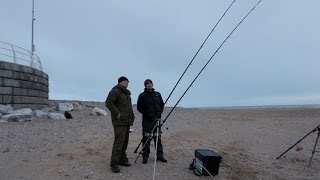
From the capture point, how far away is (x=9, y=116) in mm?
15672

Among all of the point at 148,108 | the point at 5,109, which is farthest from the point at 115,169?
the point at 5,109

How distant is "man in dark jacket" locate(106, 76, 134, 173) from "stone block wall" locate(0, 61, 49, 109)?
11.4 metres

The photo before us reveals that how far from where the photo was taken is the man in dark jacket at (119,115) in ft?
25.4

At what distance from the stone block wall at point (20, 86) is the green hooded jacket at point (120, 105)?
37.4 feet

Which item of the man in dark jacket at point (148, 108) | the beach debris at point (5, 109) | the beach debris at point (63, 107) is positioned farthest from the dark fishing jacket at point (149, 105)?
the beach debris at point (63, 107)

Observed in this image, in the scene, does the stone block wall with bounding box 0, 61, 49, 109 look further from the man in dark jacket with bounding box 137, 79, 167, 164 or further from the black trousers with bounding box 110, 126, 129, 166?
the black trousers with bounding box 110, 126, 129, 166

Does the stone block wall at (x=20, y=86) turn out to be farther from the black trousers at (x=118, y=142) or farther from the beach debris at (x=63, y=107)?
the black trousers at (x=118, y=142)

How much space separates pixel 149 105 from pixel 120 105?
0.69 metres

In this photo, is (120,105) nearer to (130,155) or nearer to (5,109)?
(130,155)

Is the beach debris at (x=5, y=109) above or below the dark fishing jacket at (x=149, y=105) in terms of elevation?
above

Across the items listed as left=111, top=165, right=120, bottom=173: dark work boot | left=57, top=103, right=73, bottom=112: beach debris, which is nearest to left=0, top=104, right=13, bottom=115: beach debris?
left=57, top=103, right=73, bottom=112: beach debris

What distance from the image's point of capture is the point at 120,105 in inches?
311

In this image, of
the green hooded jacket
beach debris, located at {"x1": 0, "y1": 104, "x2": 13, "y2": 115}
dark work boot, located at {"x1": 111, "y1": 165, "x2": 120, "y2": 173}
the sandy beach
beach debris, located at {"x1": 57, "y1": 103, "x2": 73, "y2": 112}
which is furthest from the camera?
beach debris, located at {"x1": 57, "y1": 103, "x2": 73, "y2": 112}

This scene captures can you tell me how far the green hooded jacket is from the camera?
7.71m
